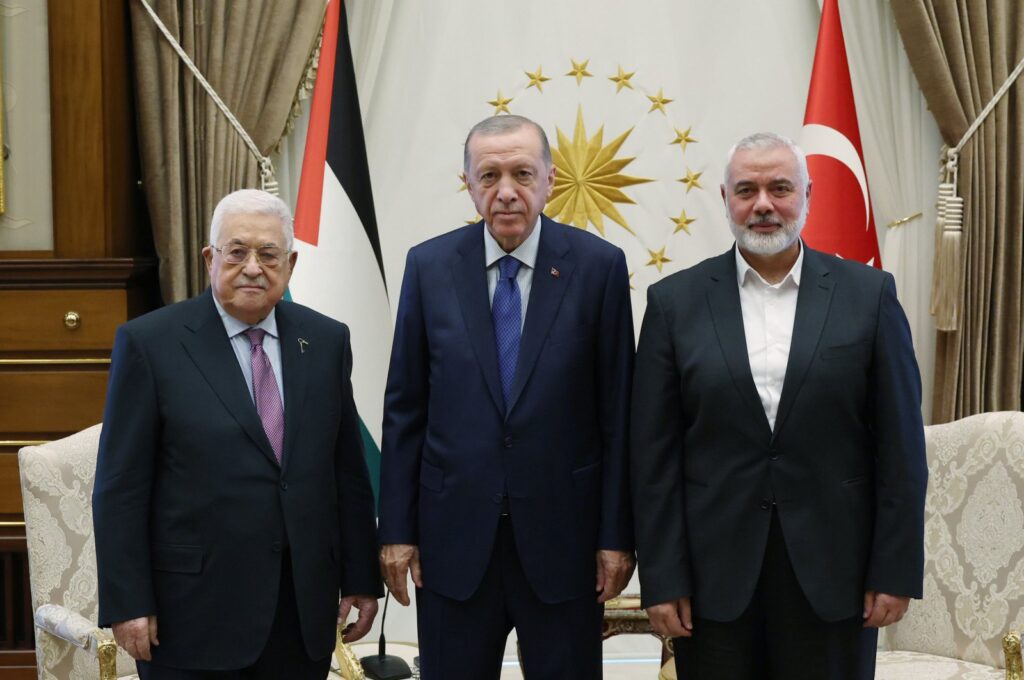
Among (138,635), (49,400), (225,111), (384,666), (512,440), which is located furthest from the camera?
(225,111)

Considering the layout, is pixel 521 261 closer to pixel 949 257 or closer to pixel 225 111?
pixel 225 111

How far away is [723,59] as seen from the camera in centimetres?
424

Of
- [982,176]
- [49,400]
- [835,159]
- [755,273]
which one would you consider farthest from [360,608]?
[982,176]

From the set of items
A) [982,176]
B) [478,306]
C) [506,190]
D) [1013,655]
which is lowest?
[1013,655]

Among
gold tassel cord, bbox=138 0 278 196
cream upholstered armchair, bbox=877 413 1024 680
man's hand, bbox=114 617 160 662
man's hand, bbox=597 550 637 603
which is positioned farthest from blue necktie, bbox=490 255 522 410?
gold tassel cord, bbox=138 0 278 196

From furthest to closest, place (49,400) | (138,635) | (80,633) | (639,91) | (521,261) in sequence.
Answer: (639,91) → (49,400) → (80,633) → (521,261) → (138,635)

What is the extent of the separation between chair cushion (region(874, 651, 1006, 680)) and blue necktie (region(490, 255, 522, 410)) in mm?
1303

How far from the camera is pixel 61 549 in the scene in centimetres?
286

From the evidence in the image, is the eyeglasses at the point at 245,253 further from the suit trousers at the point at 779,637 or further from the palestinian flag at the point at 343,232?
the palestinian flag at the point at 343,232

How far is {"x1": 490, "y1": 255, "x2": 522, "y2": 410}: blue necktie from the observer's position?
7.50 ft

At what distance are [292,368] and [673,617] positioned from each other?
86cm

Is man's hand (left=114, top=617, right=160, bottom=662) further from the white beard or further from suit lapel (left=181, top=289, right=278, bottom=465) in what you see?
the white beard

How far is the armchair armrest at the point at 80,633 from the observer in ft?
8.32

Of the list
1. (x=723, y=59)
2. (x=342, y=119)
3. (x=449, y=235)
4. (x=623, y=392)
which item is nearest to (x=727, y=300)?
(x=623, y=392)
